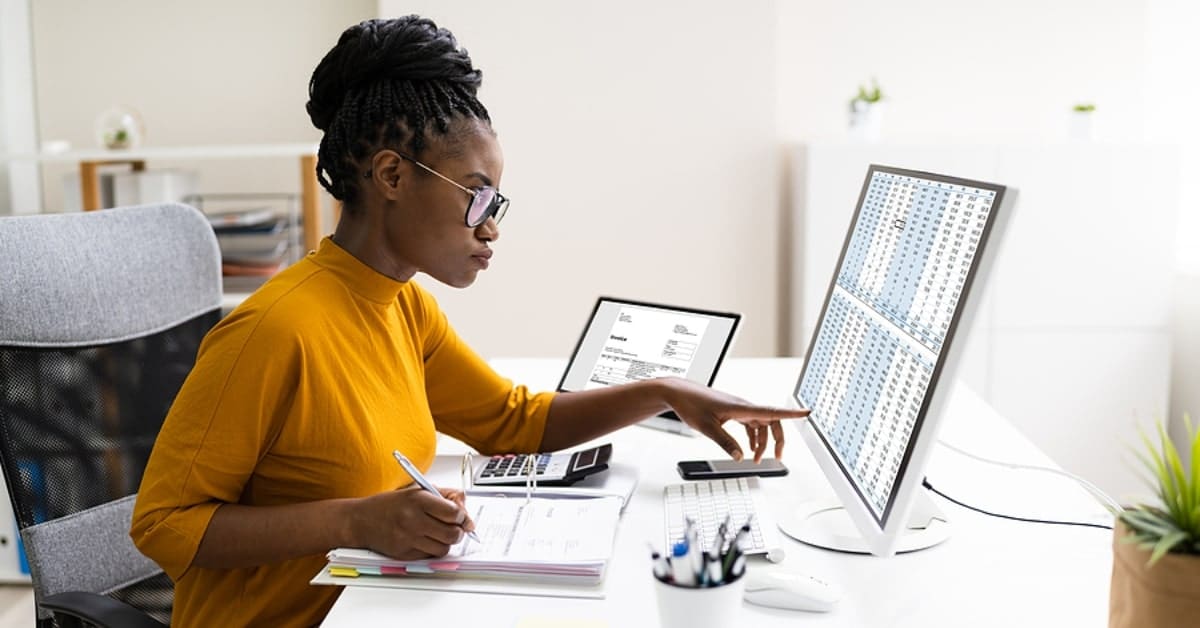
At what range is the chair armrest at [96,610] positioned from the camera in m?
1.26

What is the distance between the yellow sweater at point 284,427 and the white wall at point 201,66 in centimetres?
198

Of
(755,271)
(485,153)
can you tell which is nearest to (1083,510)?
(485,153)

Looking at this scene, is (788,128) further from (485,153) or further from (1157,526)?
(1157,526)

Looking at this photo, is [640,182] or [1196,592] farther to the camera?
[640,182]

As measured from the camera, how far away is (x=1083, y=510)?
4.58 feet

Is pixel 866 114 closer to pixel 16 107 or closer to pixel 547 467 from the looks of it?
pixel 547 467

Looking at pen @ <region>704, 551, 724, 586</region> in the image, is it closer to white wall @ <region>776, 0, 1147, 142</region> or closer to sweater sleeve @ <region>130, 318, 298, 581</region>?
sweater sleeve @ <region>130, 318, 298, 581</region>

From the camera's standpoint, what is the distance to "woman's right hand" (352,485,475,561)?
115cm

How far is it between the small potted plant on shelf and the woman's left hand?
→ 584 millimetres

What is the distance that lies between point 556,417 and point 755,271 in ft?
5.59

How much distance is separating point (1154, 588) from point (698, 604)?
356mm

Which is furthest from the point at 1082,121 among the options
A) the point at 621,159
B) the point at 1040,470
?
the point at 1040,470

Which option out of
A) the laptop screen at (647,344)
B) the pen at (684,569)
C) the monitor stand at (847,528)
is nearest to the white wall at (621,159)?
the laptop screen at (647,344)

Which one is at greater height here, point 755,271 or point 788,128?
point 788,128
